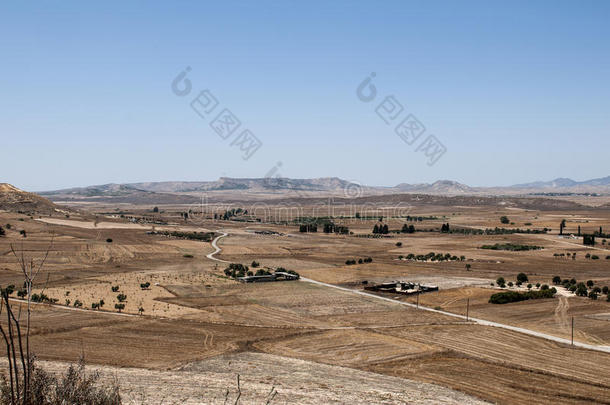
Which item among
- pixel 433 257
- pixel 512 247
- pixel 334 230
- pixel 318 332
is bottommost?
pixel 318 332

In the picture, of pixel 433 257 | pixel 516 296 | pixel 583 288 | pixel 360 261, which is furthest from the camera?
pixel 433 257

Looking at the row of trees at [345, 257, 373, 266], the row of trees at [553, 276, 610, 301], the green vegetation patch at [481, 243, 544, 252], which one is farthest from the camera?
the green vegetation patch at [481, 243, 544, 252]

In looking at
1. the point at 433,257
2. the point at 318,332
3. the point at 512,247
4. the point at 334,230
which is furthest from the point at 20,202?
the point at 318,332

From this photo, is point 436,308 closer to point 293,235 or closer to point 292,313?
point 292,313

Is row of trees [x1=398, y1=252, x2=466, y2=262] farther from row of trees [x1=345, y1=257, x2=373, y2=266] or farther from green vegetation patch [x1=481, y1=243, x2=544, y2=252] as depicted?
green vegetation patch [x1=481, y1=243, x2=544, y2=252]

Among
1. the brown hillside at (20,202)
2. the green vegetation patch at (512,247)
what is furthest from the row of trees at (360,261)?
the brown hillside at (20,202)

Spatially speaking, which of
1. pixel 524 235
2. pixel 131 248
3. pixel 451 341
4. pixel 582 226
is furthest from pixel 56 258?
pixel 582 226

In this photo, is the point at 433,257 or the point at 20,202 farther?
the point at 20,202

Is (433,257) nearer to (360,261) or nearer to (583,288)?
(360,261)

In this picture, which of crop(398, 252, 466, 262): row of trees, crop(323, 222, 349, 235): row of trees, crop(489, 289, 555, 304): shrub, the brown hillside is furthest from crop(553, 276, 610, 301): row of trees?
the brown hillside
